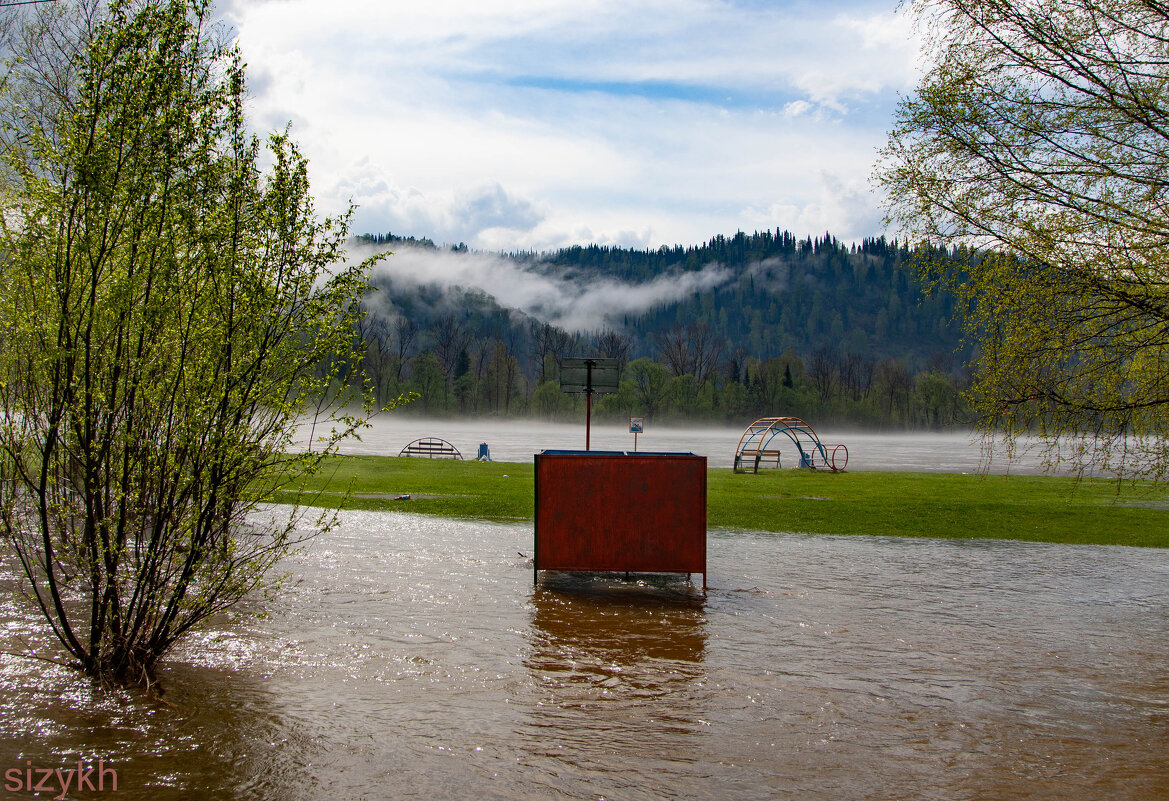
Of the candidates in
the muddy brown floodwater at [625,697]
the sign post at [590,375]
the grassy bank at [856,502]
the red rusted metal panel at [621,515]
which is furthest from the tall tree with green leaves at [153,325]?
the sign post at [590,375]

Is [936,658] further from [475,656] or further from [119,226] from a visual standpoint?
[119,226]

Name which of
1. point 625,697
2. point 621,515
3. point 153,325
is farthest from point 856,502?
point 153,325

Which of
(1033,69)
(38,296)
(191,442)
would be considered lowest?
(191,442)

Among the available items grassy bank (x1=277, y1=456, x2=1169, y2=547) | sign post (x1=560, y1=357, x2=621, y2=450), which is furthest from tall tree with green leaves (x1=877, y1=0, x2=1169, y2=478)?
sign post (x1=560, y1=357, x2=621, y2=450)

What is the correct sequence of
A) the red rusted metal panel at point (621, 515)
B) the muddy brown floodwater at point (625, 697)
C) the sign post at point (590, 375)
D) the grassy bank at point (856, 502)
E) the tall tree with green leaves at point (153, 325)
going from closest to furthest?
the muddy brown floodwater at point (625, 697) → the tall tree with green leaves at point (153, 325) → the red rusted metal panel at point (621, 515) → the sign post at point (590, 375) → the grassy bank at point (856, 502)

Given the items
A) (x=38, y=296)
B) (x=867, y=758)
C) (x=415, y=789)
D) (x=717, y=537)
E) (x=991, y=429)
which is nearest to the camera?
(x=415, y=789)

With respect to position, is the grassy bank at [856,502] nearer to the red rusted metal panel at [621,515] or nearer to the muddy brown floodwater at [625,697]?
the red rusted metal panel at [621,515]

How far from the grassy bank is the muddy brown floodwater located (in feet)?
13.6

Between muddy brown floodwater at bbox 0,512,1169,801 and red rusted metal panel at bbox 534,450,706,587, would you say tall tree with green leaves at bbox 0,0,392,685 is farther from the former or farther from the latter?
red rusted metal panel at bbox 534,450,706,587

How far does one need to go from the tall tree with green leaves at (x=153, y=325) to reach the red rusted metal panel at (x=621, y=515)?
4.34m

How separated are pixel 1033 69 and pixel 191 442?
36.0ft

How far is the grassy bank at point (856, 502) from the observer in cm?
1716

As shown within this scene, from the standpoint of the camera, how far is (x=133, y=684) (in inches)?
238

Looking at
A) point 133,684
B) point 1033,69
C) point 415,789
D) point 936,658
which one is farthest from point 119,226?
point 1033,69
